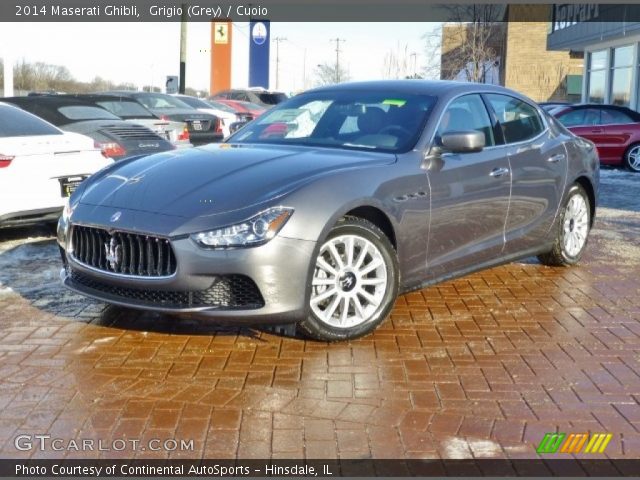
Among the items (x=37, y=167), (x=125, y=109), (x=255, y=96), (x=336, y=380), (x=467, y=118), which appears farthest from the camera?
(x=255, y=96)

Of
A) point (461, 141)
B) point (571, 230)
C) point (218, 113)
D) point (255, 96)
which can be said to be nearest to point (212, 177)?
point (461, 141)

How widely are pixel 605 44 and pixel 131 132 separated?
24.8 metres

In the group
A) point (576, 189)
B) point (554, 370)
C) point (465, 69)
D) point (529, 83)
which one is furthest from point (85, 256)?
point (529, 83)

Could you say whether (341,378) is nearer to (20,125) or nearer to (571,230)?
(571,230)

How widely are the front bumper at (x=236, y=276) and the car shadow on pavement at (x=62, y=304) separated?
15 centimetres

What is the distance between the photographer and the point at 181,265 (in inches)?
169

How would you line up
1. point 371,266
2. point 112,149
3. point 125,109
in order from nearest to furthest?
1. point 371,266
2. point 112,149
3. point 125,109

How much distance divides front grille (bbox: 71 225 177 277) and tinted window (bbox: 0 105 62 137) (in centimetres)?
336

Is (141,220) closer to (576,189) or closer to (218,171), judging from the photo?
(218,171)

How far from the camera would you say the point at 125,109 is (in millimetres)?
12039

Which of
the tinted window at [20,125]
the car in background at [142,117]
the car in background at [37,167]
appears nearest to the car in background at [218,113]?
the car in background at [142,117]

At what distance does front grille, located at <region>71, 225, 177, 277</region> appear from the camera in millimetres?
4383

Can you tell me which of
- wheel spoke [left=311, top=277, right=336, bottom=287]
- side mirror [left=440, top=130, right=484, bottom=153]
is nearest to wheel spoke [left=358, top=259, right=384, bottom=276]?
wheel spoke [left=311, top=277, right=336, bottom=287]

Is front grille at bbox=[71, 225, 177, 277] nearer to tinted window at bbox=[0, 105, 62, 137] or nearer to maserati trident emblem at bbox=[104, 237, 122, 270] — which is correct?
maserati trident emblem at bbox=[104, 237, 122, 270]
